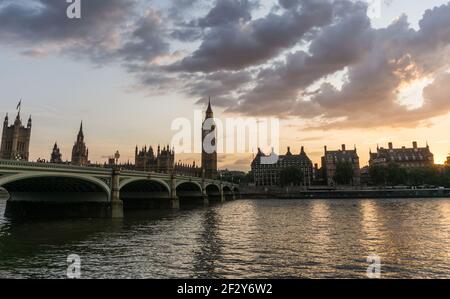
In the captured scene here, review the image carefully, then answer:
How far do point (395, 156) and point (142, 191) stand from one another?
489 feet

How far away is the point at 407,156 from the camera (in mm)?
175125

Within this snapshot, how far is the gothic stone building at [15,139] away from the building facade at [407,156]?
16021 centimetres

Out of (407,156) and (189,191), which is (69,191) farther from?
(407,156)

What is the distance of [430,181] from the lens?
13850cm

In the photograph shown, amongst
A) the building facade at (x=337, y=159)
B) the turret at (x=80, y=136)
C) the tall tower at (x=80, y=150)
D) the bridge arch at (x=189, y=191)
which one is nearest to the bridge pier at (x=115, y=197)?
the bridge arch at (x=189, y=191)

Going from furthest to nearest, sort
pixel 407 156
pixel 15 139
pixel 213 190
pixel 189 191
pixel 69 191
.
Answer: pixel 407 156 → pixel 213 190 → pixel 15 139 → pixel 189 191 → pixel 69 191

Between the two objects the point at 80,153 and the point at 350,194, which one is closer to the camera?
the point at 350,194

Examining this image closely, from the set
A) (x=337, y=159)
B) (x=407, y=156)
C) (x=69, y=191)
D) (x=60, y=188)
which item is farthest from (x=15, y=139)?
(x=407, y=156)

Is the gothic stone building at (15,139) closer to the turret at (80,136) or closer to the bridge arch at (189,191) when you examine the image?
the turret at (80,136)

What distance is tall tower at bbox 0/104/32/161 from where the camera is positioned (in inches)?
4869

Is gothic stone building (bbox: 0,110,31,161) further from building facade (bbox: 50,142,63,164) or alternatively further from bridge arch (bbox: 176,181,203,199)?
bridge arch (bbox: 176,181,203,199)

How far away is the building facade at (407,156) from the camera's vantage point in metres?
172
